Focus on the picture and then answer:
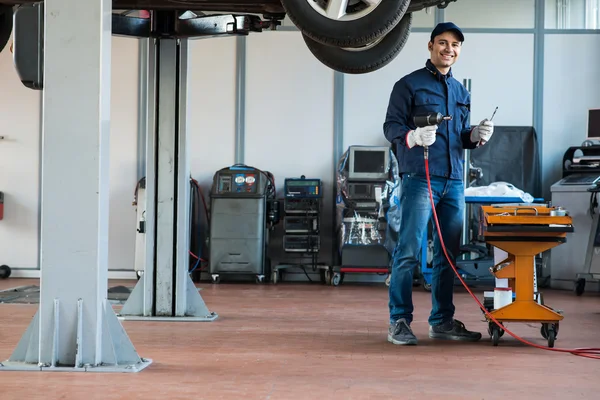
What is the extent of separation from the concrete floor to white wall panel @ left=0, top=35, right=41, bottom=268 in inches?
141

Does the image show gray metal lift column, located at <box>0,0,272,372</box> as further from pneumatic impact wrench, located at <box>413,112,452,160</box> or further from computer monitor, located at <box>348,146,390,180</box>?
computer monitor, located at <box>348,146,390,180</box>

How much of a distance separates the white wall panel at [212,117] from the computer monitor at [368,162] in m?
1.54

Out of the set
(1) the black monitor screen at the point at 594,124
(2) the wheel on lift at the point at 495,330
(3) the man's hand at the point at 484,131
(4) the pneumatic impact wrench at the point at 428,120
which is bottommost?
(2) the wheel on lift at the point at 495,330

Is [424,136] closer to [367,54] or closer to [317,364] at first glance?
[367,54]

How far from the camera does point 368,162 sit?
8133 mm

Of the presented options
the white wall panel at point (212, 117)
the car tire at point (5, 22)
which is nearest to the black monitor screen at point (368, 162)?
the white wall panel at point (212, 117)

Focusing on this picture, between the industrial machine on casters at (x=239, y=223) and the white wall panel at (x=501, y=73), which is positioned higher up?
the white wall panel at (x=501, y=73)

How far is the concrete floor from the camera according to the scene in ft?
9.07

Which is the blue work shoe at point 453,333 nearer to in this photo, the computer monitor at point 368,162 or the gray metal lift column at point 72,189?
the gray metal lift column at point 72,189

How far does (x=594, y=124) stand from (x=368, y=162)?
230cm

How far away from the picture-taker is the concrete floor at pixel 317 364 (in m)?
2.77

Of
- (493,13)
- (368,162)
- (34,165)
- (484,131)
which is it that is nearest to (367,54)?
(484,131)

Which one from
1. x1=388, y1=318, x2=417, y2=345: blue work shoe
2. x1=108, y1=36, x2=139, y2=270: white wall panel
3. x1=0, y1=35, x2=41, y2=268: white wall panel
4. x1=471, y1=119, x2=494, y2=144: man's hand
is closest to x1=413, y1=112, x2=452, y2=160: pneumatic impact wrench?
x1=471, y1=119, x2=494, y2=144: man's hand

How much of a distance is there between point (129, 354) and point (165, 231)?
1.78 m
